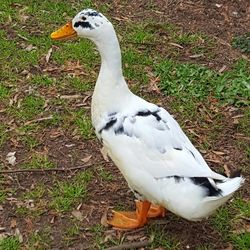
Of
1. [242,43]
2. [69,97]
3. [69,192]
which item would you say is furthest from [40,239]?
[242,43]

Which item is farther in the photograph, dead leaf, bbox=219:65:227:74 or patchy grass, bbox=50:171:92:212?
dead leaf, bbox=219:65:227:74

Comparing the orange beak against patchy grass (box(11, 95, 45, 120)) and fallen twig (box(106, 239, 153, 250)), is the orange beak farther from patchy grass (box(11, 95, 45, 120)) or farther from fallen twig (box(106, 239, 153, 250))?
fallen twig (box(106, 239, 153, 250))

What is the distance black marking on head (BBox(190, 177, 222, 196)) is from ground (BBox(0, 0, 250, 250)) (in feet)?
1.82

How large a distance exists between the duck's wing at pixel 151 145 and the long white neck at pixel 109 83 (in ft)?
0.23

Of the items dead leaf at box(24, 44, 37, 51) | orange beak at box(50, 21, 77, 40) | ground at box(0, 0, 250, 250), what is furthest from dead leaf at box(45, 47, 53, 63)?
orange beak at box(50, 21, 77, 40)

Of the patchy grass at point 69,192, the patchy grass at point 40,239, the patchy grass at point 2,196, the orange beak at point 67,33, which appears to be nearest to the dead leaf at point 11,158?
the patchy grass at point 2,196

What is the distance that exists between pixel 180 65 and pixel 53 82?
1042mm

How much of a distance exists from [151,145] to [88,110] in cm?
140

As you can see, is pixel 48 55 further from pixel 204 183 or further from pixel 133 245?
pixel 204 183

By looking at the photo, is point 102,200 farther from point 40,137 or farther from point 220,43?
point 220,43

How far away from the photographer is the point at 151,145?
11.4 feet

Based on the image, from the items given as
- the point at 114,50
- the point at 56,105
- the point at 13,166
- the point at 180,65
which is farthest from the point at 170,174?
the point at 180,65

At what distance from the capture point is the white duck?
10.9ft

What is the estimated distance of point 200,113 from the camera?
4773mm
